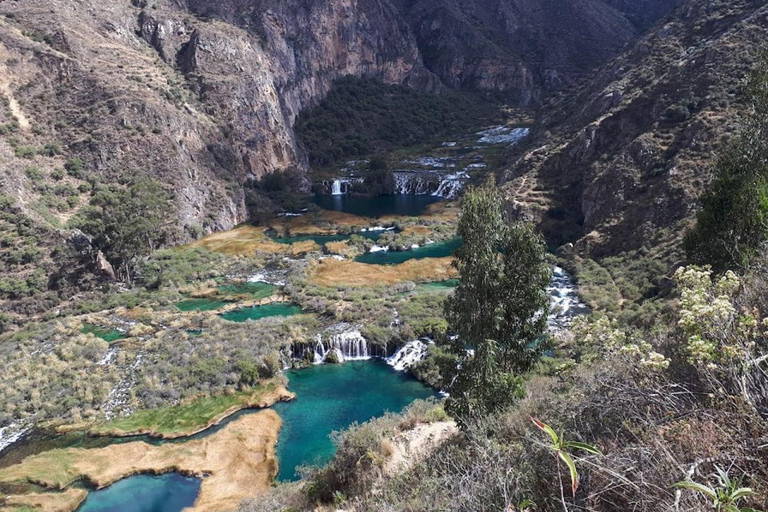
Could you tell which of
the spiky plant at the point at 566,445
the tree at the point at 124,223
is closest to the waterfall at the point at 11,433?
the tree at the point at 124,223

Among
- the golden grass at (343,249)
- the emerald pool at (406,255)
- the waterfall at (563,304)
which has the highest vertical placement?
the golden grass at (343,249)

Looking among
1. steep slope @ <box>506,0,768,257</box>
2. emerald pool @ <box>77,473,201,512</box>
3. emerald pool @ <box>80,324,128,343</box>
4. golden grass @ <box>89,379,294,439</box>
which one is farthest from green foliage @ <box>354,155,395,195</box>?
emerald pool @ <box>77,473,201,512</box>

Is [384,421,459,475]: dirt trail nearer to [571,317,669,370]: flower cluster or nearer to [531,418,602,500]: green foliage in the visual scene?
[571,317,669,370]: flower cluster

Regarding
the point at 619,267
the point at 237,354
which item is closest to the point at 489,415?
the point at 237,354

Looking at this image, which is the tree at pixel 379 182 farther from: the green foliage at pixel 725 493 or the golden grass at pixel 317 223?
the green foliage at pixel 725 493

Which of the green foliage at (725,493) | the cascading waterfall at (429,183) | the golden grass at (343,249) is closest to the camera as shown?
the green foliage at (725,493)

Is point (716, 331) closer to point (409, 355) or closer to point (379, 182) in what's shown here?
point (409, 355)

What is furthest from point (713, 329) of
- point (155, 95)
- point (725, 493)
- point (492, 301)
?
point (155, 95)
